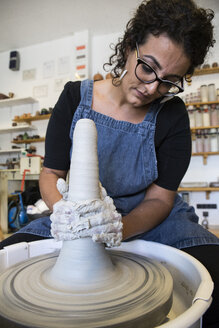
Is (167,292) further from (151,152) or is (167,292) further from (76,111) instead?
(76,111)

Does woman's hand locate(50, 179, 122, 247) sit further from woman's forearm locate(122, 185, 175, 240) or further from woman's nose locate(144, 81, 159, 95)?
woman's nose locate(144, 81, 159, 95)

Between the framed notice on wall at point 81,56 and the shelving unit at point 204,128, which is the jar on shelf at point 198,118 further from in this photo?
the framed notice on wall at point 81,56

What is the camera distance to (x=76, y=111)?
0.79 m

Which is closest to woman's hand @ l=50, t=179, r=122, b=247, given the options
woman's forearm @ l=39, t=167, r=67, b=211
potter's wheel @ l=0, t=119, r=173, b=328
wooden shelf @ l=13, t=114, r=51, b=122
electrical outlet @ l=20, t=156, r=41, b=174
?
potter's wheel @ l=0, t=119, r=173, b=328

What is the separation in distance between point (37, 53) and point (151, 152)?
147 inches

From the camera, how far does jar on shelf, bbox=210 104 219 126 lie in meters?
2.93

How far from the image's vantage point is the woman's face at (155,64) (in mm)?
653

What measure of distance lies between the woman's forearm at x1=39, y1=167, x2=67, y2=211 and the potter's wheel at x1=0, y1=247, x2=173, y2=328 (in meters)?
0.24

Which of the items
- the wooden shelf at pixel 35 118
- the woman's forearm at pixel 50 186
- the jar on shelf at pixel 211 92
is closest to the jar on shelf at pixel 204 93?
the jar on shelf at pixel 211 92

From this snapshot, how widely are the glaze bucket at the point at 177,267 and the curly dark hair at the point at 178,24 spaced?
20.6 inches

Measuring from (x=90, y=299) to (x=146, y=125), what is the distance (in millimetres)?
539

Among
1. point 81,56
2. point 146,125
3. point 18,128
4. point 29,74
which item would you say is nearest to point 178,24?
point 146,125

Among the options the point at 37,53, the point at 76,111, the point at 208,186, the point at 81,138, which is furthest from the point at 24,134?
the point at 81,138

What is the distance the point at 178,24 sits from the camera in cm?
65
